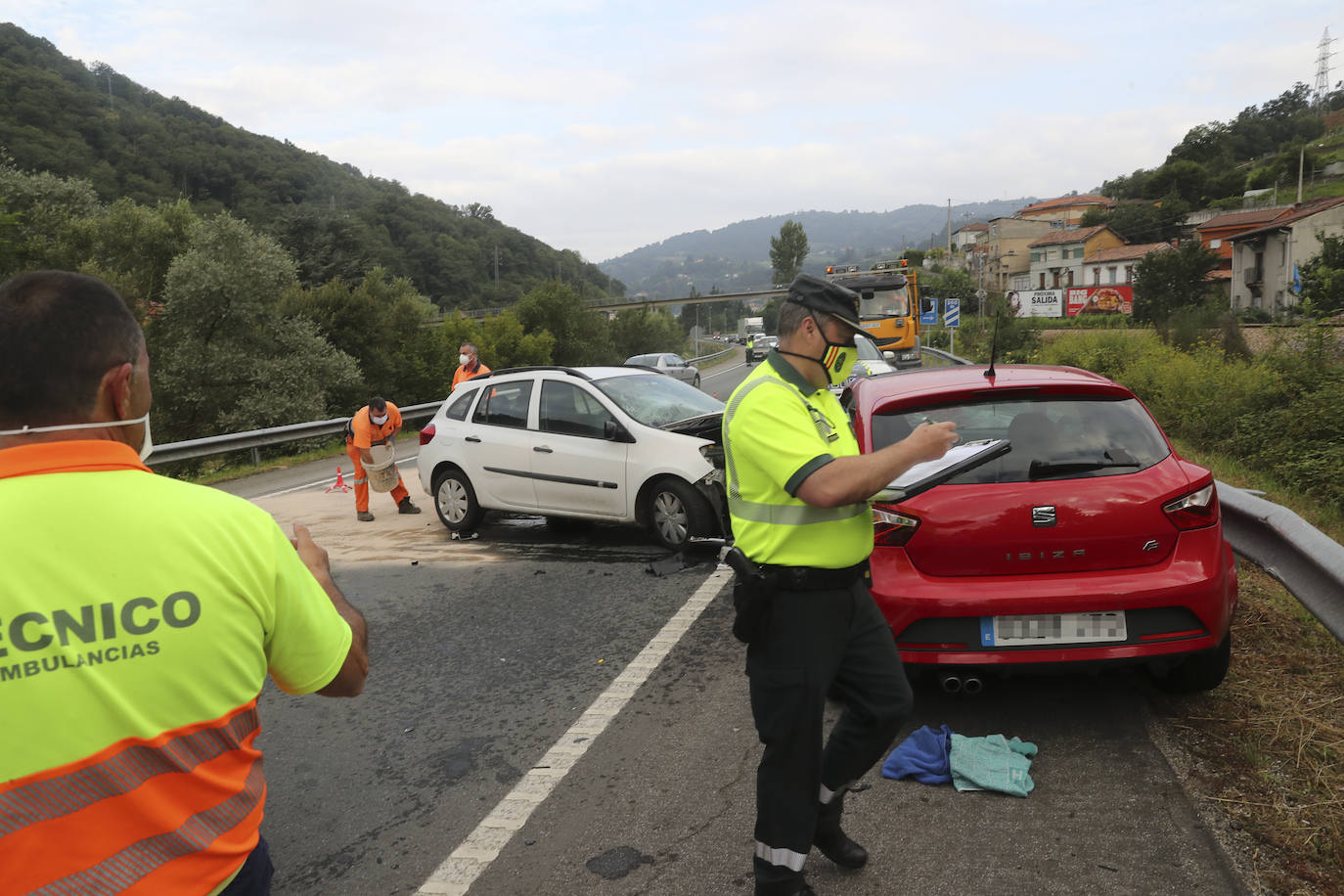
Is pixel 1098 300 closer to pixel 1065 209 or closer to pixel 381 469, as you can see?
pixel 1065 209

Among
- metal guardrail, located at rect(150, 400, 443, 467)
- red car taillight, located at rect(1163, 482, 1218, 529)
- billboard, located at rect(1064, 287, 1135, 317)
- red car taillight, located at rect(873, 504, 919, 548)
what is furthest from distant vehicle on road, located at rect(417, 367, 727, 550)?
billboard, located at rect(1064, 287, 1135, 317)

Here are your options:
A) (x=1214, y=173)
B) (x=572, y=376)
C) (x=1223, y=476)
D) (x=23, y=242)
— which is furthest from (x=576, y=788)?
(x=1214, y=173)

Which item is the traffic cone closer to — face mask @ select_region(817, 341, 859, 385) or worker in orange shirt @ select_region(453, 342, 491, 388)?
worker in orange shirt @ select_region(453, 342, 491, 388)

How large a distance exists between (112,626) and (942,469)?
2752mm

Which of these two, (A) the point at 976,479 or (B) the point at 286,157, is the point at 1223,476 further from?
(B) the point at 286,157

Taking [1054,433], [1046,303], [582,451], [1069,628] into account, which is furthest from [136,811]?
[1046,303]

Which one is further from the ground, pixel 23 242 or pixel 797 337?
pixel 23 242

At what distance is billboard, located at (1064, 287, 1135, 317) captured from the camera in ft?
277

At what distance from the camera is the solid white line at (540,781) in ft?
11.2

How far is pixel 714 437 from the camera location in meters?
8.61

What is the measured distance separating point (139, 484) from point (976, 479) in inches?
139

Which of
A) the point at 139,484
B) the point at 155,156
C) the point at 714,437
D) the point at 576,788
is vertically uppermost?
the point at 155,156

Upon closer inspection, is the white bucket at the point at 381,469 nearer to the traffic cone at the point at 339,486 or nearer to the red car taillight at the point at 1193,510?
the traffic cone at the point at 339,486

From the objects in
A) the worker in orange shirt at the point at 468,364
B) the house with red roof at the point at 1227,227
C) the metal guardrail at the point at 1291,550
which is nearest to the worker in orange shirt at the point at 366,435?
the worker in orange shirt at the point at 468,364
